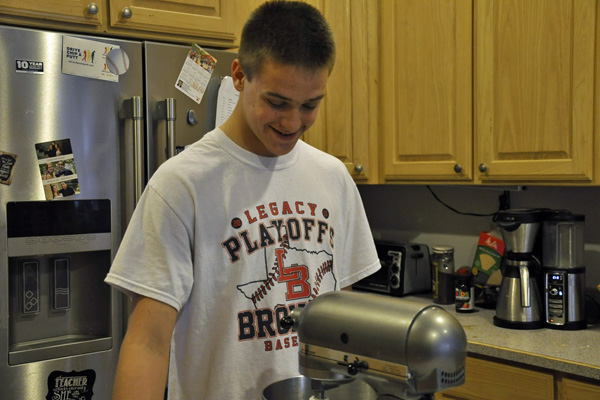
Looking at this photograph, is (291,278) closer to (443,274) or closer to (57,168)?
(57,168)

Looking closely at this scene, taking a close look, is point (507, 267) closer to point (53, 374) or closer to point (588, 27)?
point (588, 27)

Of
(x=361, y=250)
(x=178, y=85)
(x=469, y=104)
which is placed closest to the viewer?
(x=361, y=250)

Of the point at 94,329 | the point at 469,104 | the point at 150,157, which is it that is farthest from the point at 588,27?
the point at 94,329

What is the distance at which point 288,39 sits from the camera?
3.30 ft

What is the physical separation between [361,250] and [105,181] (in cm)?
99

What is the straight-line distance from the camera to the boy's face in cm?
101

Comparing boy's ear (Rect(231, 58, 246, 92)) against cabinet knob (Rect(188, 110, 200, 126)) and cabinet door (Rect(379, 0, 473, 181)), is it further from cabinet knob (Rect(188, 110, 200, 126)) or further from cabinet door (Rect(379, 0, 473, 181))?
cabinet door (Rect(379, 0, 473, 181))

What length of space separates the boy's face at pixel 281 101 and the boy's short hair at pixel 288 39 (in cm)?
1

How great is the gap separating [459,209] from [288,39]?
1.92 m

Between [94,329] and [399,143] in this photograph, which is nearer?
[94,329]

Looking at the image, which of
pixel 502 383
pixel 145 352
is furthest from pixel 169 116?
pixel 502 383

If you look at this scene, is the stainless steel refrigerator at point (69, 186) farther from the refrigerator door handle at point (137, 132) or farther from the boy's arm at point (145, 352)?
the boy's arm at point (145, 352)

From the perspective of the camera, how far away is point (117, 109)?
202 centimetres

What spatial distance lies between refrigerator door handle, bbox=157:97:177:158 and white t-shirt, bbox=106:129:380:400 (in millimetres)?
932
